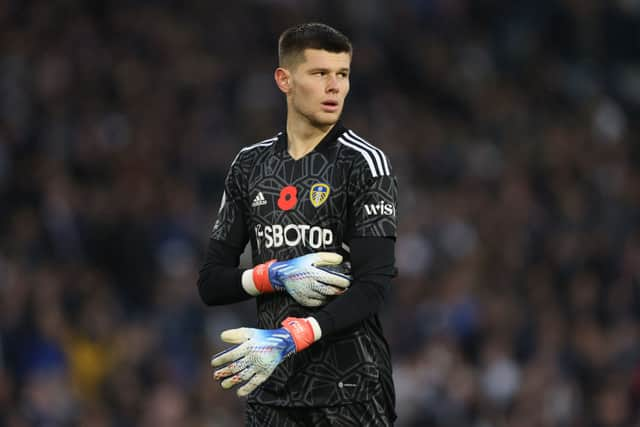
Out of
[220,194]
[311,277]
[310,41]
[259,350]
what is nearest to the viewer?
[259,350]

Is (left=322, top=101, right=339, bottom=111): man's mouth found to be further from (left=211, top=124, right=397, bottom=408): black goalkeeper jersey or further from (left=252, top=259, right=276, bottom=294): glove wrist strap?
(left=252, top=259, right=276, bottom=294): glove wrist strap

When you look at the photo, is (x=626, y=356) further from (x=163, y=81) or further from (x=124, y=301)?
(x=163, y=81)

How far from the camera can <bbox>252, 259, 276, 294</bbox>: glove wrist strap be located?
166 inches

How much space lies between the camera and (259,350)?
12.8ft

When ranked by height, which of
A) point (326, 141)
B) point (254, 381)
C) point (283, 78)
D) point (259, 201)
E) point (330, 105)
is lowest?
point (254, 381)

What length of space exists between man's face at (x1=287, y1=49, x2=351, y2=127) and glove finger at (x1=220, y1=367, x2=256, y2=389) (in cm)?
101

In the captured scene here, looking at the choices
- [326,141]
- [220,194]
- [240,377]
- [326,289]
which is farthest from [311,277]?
[220,194]

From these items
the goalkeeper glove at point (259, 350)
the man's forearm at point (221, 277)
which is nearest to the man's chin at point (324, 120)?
the man's forearm at point (221, 277)

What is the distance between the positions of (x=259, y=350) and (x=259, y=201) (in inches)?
27.3

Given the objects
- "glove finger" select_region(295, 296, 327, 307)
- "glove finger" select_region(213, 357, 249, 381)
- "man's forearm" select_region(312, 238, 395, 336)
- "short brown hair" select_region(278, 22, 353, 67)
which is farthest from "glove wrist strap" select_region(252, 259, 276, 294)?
"short brown hair" select_region(278, 22, 353, 67)

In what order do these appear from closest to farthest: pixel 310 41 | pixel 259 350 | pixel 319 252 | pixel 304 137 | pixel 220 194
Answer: pixel 259 350
pixel 319 252
pixel 310 41
pixel 304 137
pixel 220 194

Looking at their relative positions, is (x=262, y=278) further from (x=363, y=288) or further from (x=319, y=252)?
(x=363, y=288)

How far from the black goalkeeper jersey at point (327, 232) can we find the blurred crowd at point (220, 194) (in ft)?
16.8

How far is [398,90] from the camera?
14875 mm
